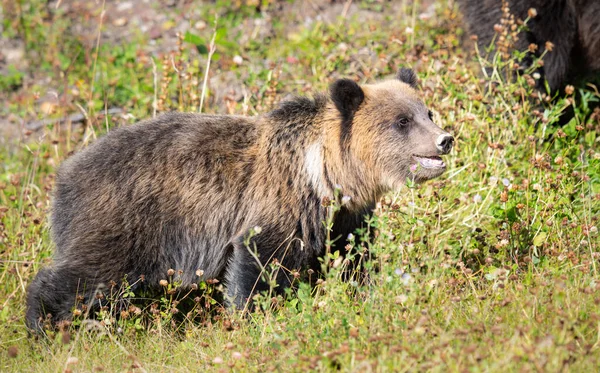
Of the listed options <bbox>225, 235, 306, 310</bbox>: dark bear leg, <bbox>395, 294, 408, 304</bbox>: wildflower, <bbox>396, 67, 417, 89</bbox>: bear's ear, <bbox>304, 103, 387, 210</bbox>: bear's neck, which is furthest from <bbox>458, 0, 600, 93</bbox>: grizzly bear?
<bbox>395, 294, 408, 304</bbox>: wildflower

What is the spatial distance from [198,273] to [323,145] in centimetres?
127

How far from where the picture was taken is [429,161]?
5453 mm

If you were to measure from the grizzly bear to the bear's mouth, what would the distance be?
2.36 metres

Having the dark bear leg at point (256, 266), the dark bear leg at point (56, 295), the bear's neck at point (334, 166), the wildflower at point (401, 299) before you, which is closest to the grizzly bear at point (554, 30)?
the bear's neck at point (334, 166)

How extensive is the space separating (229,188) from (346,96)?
1.05 m

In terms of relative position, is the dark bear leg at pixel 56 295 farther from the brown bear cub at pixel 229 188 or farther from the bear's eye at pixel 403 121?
the bear's eye at pixel 403 121

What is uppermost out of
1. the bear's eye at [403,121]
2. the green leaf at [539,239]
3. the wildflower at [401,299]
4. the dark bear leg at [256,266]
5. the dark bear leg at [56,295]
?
the bear's eye at [403,121]

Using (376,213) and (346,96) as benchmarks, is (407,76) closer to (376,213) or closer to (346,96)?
(346,96)

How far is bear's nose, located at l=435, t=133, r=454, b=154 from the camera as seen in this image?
17.3 ft

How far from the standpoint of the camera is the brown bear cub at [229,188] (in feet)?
17.7

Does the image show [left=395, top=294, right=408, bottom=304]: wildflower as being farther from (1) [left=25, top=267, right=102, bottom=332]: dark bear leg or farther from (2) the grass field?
(1) [left=25, top=267, right=102, bottom=332]: dark bear leg

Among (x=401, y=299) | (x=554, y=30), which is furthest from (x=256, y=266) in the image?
(x=554, y=30)

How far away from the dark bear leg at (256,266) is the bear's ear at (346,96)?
101 cm

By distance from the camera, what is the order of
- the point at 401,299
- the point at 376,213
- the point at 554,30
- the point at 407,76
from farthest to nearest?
the point at 554,30, the point at 407,76, the point at 376,213, the point at 401,299
